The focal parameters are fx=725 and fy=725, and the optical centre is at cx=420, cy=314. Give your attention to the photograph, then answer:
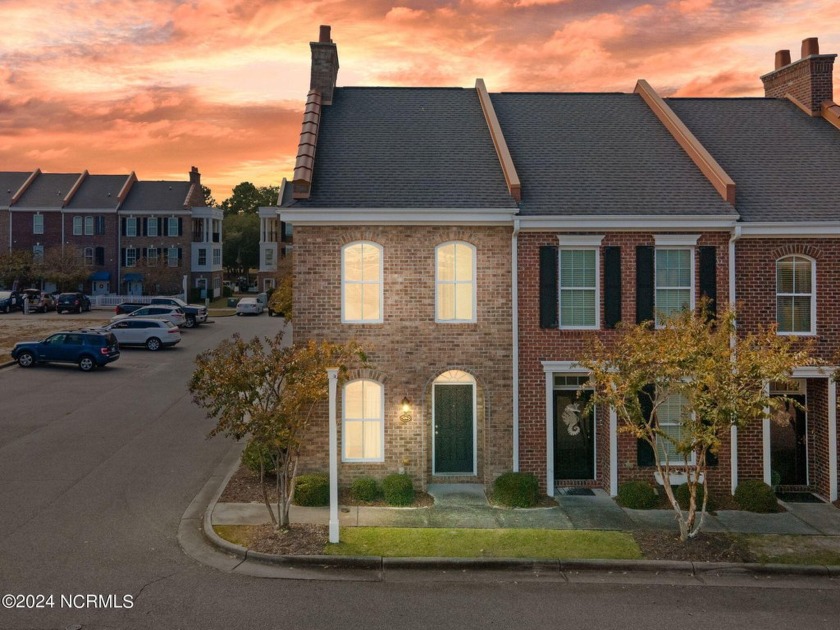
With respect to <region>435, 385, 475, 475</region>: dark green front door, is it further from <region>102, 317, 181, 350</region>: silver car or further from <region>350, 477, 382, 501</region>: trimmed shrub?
<region>102, 317, 181, 350</region>: silver car

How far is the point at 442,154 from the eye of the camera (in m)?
20.0

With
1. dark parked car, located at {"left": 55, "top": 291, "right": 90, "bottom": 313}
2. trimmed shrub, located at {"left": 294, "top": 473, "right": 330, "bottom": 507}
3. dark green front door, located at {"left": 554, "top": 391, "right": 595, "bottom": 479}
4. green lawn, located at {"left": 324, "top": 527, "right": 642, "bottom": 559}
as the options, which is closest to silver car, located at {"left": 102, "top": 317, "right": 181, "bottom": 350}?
dark parked car, located at {"left": 55, "top": 291, "right": 90, "bottom": 313}

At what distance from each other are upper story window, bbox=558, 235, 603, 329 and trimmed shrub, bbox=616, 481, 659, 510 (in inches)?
154

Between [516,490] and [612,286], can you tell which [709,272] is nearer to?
[612,286]

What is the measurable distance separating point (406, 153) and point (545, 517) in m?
10.3

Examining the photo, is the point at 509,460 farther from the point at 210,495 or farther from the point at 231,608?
the point at 231,608

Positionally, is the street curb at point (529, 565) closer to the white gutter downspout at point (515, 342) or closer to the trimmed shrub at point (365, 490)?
the trimmed shrub at point (365, 490)

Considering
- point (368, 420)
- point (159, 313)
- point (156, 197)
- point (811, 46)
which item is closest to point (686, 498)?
point (368, 420)

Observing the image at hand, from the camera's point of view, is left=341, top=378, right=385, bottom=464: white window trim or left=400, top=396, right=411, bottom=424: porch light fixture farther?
left=341, top=378, right=385, bottom=464: white window trim

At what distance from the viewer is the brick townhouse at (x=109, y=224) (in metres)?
69.0

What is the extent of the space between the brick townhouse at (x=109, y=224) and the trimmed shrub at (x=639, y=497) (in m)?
60.1

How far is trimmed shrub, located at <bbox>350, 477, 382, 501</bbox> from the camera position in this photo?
16484 millimetres

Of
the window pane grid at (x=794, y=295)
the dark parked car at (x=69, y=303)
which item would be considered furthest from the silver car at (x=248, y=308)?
the window pane grid at (x=794, y=295)

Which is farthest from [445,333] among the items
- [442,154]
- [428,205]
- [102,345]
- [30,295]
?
[30,295]
